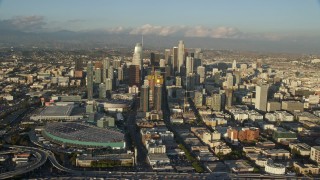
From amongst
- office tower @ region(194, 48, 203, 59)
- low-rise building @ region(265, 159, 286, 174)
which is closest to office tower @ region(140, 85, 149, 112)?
low-rise building @ region(265, 159, 286, 174)

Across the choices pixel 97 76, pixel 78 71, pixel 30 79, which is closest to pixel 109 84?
pixel 97 76

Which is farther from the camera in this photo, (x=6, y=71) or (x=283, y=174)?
(x=6, y=71)

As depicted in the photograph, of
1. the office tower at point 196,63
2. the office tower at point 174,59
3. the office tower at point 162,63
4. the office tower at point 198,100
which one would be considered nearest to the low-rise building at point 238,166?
the office tower at point 198,100

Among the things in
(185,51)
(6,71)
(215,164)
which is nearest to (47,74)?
(6,71)

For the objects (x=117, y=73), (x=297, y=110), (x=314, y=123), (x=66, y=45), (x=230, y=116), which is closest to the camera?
(x=314, y=123)

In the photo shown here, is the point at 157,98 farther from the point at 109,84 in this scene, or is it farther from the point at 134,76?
the point at 134,76

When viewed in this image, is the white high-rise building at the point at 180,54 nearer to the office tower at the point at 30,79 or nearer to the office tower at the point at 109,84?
the office tower at the point at 109,84

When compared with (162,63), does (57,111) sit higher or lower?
lower

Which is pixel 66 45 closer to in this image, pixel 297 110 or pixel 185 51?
pixel 185 51
